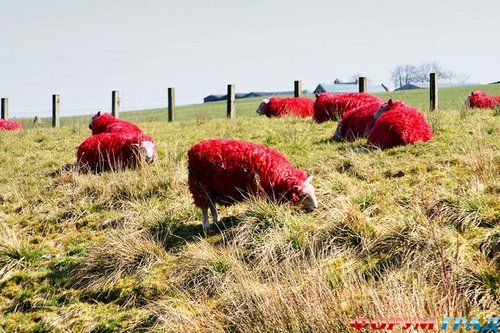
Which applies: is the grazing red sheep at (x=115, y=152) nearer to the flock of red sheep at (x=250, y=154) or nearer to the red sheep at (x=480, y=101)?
the flock of red sheep at (x=250, y=154)

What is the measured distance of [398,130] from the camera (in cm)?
814

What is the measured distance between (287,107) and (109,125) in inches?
224

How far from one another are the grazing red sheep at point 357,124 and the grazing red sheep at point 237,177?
326 centimetres

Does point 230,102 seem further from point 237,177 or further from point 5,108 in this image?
point 237,177

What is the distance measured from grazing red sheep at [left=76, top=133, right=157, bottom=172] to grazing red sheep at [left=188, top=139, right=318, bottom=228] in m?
3.19

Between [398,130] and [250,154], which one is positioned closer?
[250,154]

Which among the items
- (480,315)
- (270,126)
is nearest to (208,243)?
(480,315)

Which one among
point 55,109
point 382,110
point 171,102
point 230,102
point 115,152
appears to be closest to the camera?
point 382,110

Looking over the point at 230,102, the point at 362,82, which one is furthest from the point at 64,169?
the point at 362,82

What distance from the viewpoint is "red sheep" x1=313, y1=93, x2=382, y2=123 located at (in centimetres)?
1230

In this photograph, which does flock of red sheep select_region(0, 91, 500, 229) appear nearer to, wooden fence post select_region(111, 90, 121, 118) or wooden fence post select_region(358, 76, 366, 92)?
wooden fence post select_region(358, 76, 366, 92)

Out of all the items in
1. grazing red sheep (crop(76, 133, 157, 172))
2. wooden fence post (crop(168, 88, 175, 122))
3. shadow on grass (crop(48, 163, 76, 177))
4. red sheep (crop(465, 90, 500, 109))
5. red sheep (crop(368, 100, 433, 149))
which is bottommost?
shadow on grass (crop(48, 163, 76, 177))

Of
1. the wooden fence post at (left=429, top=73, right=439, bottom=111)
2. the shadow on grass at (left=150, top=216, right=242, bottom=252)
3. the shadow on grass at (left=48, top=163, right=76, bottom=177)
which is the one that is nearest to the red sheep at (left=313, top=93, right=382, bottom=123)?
the wooden fence post at (left=429, top=73, right=439, bottom=111)

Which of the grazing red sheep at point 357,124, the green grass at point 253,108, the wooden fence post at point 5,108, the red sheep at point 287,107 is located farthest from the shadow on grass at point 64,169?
the wooden fence post at point 5,108
